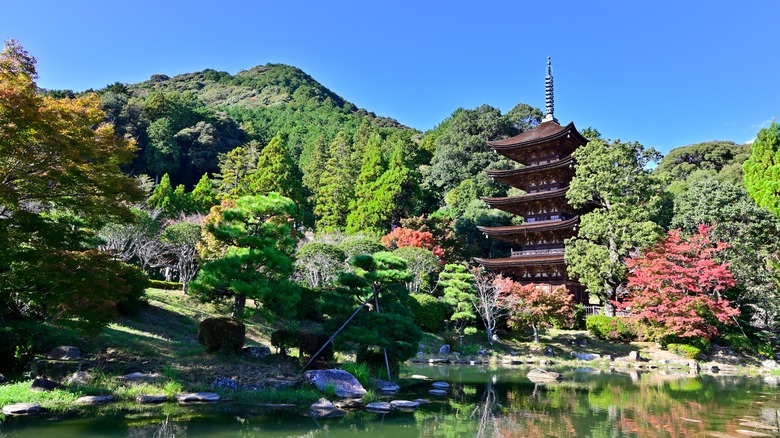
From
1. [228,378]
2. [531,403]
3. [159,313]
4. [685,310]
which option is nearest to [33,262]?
[228,378]

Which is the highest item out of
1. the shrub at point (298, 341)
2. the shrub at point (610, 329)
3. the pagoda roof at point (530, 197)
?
the pagoda roof at point (530, 197)

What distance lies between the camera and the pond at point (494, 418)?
24.4 feet

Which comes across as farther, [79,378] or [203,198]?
[203,198]

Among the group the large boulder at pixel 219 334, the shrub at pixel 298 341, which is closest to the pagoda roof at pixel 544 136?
the shrub at pixel 298 341

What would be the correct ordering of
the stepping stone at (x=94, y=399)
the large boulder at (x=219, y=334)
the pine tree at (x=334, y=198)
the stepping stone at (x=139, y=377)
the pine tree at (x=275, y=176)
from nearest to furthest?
1. the stepping stone at (x=94, y=399)
2. the stepping stone at (x=139, y=377)
3. the large boulder at (x=219, y=334)
4. the pine tree at (x=275, y=176)
5. the pine tree at (x=334, y=198)

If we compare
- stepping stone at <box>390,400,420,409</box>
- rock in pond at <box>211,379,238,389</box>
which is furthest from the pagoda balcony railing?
rock in pond at <box>211,379,238,389</box>

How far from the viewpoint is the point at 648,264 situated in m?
20.7

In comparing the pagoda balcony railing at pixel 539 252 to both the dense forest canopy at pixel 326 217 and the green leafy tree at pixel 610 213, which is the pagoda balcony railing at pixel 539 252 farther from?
the dense forest canopy at pixel 326 217

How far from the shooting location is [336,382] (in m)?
10.4

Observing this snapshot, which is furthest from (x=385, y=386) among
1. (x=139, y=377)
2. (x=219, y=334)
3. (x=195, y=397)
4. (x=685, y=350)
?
(x=685, y=350)

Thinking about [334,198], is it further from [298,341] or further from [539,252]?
[298,341]

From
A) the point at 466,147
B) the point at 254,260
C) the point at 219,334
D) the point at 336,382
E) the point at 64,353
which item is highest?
the point at 466,147

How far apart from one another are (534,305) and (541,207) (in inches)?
328

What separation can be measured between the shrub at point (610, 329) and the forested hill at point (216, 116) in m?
22.6
